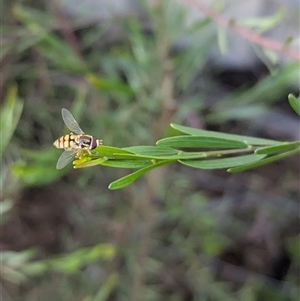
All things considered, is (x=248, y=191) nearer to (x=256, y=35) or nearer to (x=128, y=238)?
(x=128, y=238)

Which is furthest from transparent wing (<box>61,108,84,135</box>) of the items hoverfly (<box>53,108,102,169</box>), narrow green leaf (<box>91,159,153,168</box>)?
narrow green leaf (<box>91,159,153,168</box>)

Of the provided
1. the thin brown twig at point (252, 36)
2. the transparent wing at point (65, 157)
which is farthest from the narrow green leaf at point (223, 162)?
the thin brown twig at point (252, 36)

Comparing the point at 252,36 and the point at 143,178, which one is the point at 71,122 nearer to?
the point at 252,36

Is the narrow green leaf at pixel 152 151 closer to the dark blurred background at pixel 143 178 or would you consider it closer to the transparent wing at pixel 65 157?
the transparent wing at pixel 65 157

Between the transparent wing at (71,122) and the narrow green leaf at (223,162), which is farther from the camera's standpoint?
the transparent wing at (71,122)

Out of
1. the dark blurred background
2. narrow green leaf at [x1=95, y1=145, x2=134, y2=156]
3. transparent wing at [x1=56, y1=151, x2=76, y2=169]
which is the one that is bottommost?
the dark blurred background

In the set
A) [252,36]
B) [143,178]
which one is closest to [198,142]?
[252,36]

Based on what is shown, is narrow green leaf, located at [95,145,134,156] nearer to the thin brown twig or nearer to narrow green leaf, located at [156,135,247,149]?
narrow green leaf, located at [156,135,247,149]
